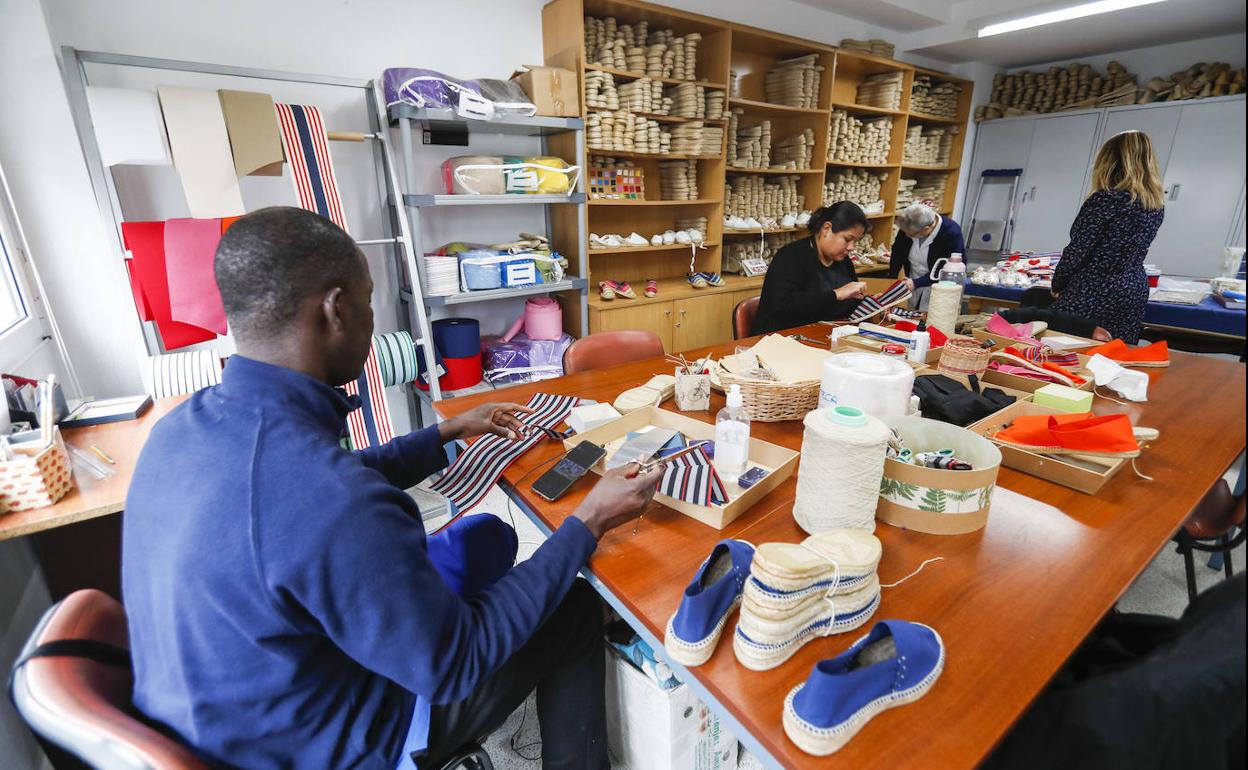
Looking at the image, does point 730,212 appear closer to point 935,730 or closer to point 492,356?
point 492,356

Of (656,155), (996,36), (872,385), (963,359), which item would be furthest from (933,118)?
(872,385)

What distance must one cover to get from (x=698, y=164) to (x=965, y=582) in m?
3.88

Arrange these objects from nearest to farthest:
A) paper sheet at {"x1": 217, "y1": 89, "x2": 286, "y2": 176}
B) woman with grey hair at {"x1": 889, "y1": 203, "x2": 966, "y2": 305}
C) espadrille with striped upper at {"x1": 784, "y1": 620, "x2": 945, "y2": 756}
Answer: espadrille with striped upper at {"x1": 784, "y1": 620, "x2": 945, "y2": 756} → paper sheet at {"x1": 217, "y1": 89, "x2": 286, "y2": 176} → woman with grey hair at {"x1": 889, "y1": 203, "x2": 966, "y2": 305}

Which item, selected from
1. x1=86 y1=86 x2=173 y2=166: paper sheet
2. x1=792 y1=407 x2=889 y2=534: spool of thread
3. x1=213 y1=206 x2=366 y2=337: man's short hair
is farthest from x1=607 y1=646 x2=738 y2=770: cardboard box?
x1=86 y1=86 x2=173 y2=166: paper sheet

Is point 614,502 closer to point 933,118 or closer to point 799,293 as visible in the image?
point 799,293

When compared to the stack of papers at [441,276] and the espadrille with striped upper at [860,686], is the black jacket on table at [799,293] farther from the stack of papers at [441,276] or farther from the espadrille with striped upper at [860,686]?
the espadrille with striped upper at [860,686]

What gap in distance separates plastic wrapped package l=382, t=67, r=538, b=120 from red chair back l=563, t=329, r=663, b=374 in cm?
145

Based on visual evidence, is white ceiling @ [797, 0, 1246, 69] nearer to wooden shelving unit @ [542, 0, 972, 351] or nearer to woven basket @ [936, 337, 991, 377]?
wooden shelving unit @ [542, 0, 972, 351]

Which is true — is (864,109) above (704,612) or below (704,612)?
above

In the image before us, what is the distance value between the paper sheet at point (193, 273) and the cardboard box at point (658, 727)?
2150 millimetres

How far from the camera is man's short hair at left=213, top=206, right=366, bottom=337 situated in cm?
93

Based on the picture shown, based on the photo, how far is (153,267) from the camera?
2.34 meters

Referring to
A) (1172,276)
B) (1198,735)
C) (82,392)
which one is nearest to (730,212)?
(1172,276)

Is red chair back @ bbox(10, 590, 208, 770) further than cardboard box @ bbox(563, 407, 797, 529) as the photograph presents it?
No
